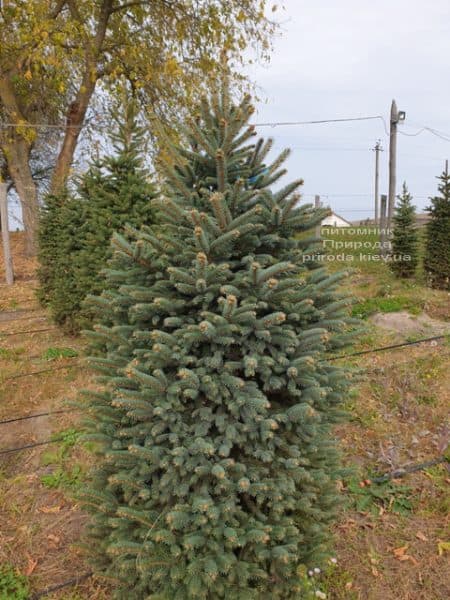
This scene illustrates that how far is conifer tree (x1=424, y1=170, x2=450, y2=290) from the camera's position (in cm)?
796

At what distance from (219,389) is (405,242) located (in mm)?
7739

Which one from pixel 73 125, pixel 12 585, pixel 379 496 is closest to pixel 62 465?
pixel 12 585

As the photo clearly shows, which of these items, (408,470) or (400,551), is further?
(408,470)

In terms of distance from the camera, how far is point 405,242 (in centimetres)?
855

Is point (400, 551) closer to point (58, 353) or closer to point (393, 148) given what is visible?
point (58, 353)

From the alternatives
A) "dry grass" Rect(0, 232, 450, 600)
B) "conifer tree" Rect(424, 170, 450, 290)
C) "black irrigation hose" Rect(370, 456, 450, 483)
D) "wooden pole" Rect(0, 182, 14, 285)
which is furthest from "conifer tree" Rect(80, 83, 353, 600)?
"wooden pole" Rect(0, 182, 14, 285)

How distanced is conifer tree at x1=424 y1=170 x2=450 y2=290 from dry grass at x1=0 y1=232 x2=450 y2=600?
2865mm

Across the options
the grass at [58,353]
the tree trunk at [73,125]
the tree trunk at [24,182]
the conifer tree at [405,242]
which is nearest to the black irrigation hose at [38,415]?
the grass at [58,353]

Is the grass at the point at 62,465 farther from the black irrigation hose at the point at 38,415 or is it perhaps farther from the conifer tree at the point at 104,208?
the conifer tree at the point at 104,208

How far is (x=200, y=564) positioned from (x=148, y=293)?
115 cm

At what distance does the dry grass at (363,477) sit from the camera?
250 cm

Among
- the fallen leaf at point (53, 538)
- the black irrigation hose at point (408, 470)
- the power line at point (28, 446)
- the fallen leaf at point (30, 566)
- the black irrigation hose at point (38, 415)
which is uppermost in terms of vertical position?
the black irrigation hose at point (38, 415)

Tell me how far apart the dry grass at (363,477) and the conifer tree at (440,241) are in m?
2.86

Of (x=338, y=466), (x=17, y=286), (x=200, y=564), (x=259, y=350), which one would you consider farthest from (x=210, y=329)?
(x=17, y=286)
